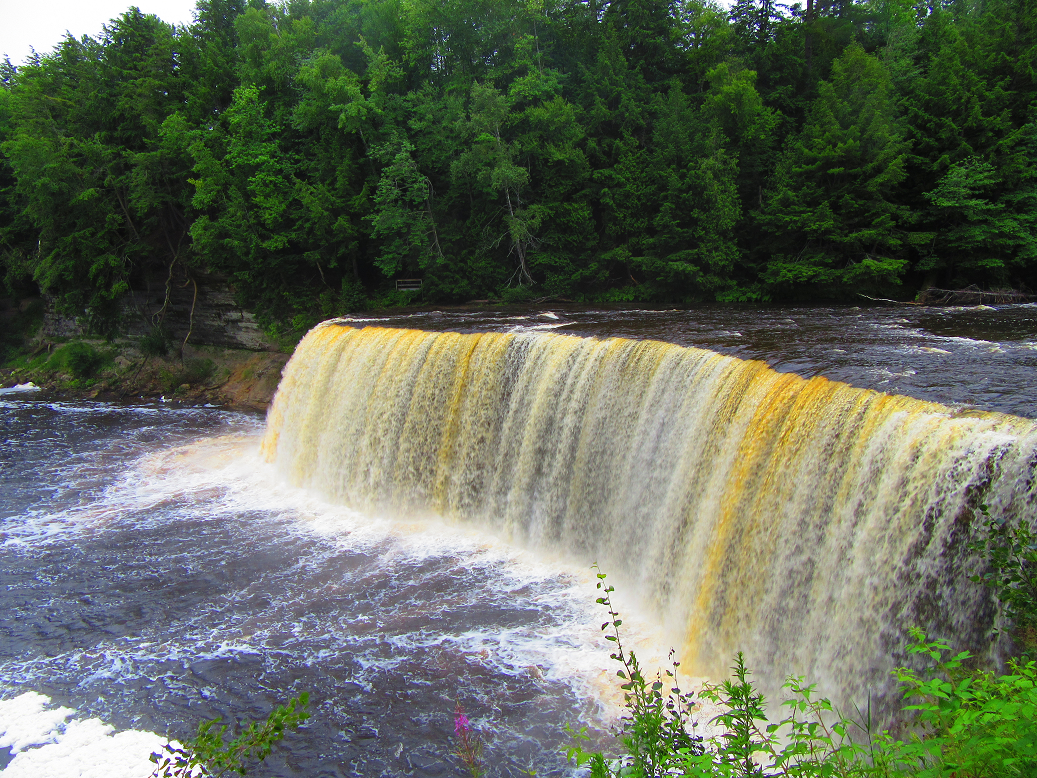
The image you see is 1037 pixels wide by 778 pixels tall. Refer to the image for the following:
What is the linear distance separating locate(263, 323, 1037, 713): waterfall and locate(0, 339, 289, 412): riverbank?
7286mm

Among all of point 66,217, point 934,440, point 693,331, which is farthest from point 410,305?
point 934,440

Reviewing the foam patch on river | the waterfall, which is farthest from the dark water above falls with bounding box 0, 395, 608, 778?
the waterfall

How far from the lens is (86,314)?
2480cm

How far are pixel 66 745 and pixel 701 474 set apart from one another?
308 inches

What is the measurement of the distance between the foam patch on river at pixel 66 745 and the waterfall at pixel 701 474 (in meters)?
6.04

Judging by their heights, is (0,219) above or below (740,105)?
below

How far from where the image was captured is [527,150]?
803 inches

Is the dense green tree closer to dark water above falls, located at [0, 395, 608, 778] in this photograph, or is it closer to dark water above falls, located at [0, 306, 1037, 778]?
dark water above falls, located at [0, 306, 1037, 778]

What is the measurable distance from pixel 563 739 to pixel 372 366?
29.9 ft

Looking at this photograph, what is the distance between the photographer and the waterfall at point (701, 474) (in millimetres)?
5852

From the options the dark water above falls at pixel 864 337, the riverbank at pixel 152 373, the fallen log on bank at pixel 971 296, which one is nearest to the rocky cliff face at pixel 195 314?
the riverbank at pixel 152 373

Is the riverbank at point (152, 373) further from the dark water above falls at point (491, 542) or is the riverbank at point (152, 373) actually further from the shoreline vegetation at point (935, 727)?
the shoreline vegetation at point (935, 727)

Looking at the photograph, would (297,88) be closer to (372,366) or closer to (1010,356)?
(372,366)

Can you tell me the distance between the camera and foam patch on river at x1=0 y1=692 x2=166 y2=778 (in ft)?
21.7
